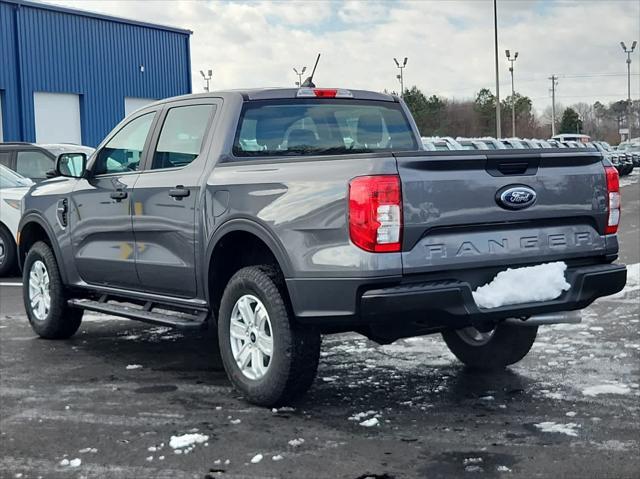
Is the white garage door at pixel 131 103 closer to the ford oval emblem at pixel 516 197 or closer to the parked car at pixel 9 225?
the parked car at pixel 9 225

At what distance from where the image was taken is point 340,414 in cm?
505

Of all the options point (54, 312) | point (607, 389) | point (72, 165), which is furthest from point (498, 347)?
point (54, 312)

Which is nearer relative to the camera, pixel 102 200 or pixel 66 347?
pixel 102 200

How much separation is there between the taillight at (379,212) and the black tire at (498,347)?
1591 millimetres

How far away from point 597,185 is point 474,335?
1.41 metres

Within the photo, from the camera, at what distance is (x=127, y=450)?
4.48 meters

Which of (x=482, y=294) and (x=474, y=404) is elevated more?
(x=482, y=294)

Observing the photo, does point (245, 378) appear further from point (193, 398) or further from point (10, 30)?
point (10, 30)

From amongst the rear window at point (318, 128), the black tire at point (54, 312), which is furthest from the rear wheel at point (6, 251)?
the rear window at point (318, 128)

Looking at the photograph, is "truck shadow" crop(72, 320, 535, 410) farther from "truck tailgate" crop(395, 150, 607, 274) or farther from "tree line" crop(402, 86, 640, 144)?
"tree line" crop(402, 86, 640, 144)

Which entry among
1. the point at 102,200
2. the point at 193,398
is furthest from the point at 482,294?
the point at 102,200

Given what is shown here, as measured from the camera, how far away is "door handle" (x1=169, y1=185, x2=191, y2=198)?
567cm

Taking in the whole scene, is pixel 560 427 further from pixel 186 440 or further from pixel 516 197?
pixel 186 440

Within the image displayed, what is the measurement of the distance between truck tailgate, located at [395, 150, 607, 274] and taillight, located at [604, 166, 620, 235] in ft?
0.20
